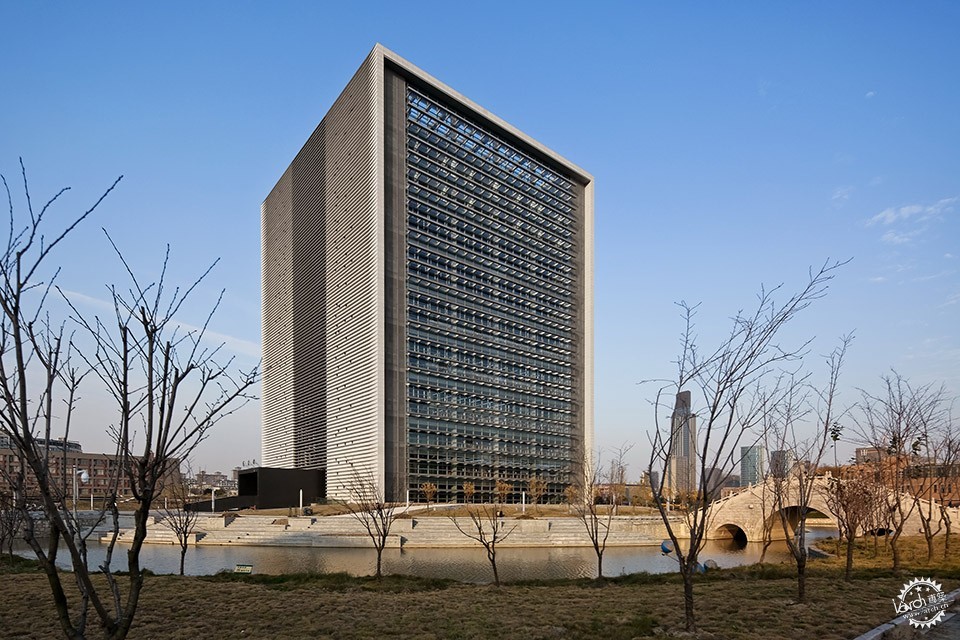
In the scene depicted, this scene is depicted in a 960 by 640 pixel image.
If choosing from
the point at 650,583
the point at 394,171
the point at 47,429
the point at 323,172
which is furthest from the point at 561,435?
the point at 47,429

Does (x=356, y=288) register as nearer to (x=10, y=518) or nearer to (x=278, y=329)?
(x=278, y=329)

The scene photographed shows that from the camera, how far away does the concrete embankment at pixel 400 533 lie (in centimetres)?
4603

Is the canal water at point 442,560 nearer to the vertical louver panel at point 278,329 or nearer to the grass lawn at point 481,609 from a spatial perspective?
the grass lawn at point 481,609

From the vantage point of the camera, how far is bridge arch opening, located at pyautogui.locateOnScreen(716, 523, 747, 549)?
5138 cm

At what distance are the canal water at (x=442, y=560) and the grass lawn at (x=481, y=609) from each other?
11.3 meters

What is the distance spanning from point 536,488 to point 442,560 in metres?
52.4

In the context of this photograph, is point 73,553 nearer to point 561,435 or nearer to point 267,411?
point 561,435

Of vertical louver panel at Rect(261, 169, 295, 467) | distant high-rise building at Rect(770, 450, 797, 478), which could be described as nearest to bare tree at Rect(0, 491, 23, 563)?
distant high-rise building at Rect(770, 450, 797, 478)

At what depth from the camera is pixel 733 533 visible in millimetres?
53625

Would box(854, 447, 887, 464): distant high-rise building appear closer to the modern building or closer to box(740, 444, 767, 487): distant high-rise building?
box(740, 444, 767, 487): distant high-rise building

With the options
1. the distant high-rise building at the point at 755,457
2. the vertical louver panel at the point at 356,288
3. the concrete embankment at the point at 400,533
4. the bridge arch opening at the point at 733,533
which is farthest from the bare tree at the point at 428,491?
the distant high-rise building at the point at 755,457

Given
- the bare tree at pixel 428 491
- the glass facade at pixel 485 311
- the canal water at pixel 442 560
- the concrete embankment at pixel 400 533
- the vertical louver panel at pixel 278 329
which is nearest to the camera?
the canal water at pixel 442 560

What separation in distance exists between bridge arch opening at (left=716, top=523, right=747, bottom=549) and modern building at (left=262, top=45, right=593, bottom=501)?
29252 millimetres
